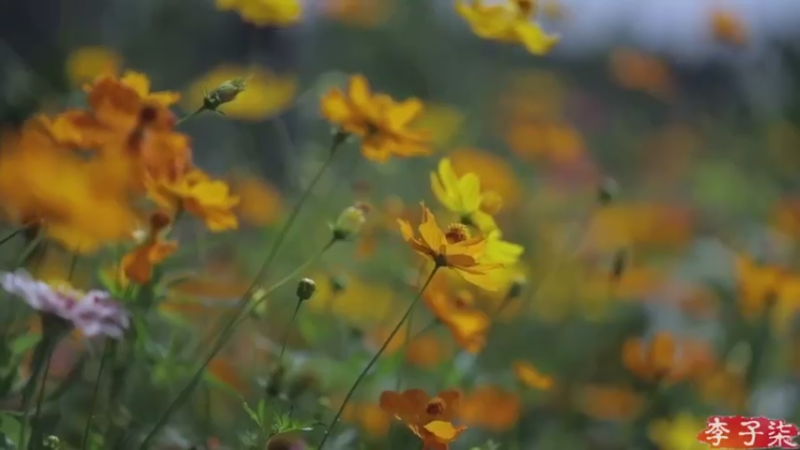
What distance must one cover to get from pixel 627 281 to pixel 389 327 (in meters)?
0.37

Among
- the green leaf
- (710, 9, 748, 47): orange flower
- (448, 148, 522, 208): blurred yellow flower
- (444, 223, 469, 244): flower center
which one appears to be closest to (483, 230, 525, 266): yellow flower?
(444, 223, 469, 244): flower center

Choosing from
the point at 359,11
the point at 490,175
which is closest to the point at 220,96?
the point at 490,175

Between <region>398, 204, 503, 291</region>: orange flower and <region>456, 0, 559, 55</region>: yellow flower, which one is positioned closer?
<region>398, 204, 503, 291</region>: orange flower

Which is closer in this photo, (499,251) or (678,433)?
(499,251)

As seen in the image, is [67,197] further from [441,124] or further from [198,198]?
[441,124]

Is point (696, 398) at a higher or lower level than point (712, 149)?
higher

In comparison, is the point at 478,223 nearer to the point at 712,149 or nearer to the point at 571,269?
the point at 571,269

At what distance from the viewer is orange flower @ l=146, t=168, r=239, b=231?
1.48 feet

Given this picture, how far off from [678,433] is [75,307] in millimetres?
370

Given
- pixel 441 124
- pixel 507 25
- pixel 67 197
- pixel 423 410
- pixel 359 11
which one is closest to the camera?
pixel 67 197

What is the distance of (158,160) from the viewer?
0.46 meters

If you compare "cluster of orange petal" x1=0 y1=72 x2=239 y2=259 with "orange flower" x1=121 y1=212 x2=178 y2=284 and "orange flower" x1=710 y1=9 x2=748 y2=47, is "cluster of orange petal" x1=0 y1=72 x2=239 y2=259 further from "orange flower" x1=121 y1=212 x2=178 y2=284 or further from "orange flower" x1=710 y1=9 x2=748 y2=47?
"orange flower" x1=710 y1=9 x2=748 y2=47

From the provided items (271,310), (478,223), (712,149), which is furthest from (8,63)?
(712,149)

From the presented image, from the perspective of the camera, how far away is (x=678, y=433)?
1.95 ft
